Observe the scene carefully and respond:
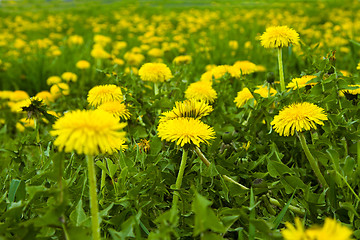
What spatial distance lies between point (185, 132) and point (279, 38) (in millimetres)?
716

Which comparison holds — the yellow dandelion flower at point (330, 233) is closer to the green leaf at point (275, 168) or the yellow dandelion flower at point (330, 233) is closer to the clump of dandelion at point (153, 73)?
the green leaf at point (275, 168)

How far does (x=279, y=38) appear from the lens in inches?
56.9

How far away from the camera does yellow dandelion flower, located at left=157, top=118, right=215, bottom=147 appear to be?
3.16ft

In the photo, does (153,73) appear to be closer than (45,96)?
Yes

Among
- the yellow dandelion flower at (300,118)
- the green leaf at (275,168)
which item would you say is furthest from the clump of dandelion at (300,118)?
the green leaf at (275,168)

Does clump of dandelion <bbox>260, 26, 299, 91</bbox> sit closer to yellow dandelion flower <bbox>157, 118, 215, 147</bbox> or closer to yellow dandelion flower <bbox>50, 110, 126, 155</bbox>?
yellow dandelion flower <bbox>157, 118, 215, 147</bbox>

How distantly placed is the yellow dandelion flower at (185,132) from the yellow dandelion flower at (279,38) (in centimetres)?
63

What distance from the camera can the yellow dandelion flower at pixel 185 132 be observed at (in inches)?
37.9

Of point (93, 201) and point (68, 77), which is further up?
point (93, 201)

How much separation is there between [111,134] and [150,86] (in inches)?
57.3

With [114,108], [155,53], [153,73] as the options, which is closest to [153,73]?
[153,73]

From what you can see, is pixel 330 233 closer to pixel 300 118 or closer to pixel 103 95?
pixel 300 118

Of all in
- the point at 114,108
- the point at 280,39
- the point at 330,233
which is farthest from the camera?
the point at 280,39

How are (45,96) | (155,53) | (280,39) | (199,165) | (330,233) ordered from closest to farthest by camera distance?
1. (330,233)
2. (199,165)
3. (280,39)
4. (45,96)
5. (155,53)
